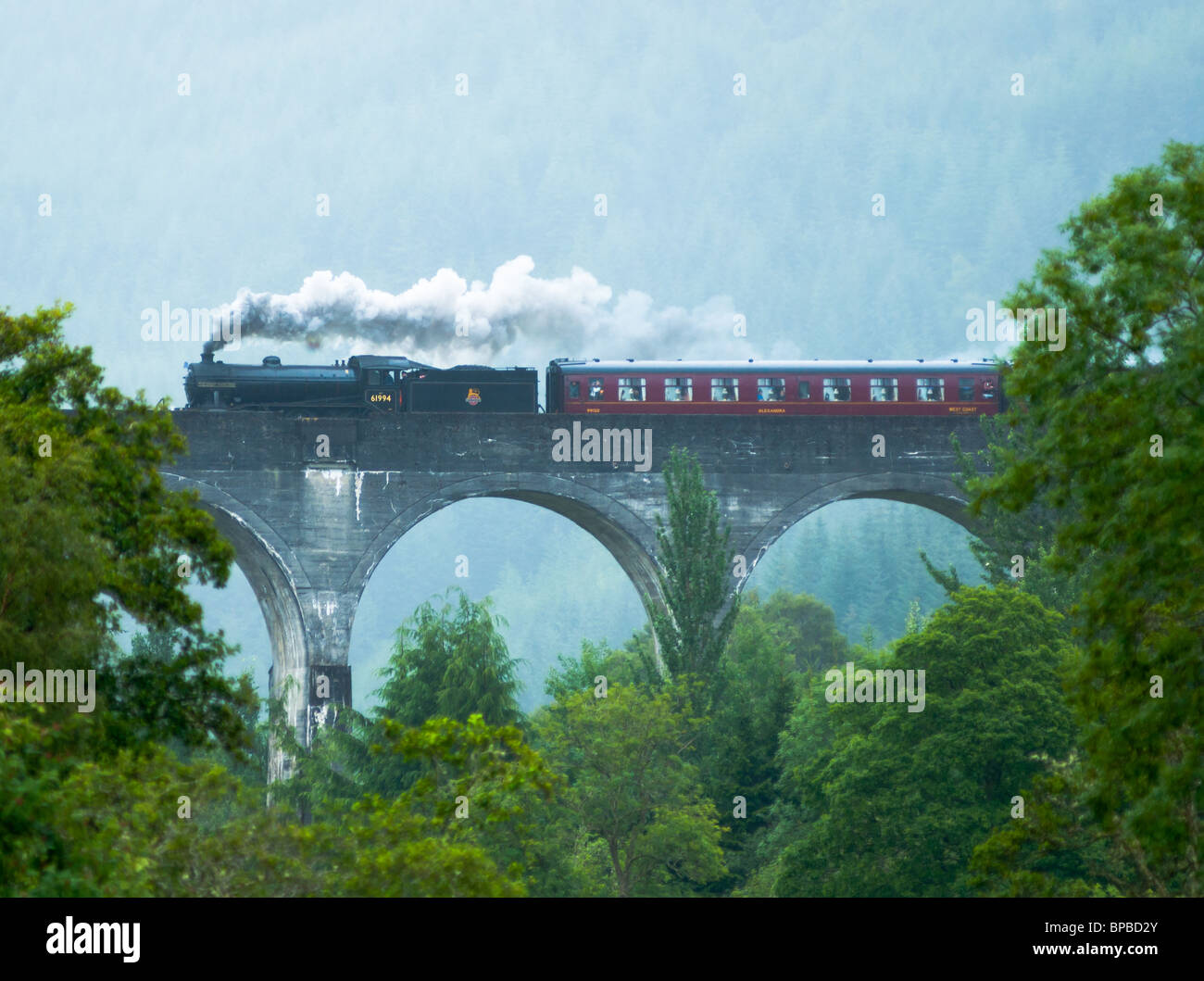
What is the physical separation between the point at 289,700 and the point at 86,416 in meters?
22.1

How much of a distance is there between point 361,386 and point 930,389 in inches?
624

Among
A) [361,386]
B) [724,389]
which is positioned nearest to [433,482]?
[361,386]

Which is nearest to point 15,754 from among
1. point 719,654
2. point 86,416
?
point 86,416

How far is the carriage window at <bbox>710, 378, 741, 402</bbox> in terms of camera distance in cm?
4434

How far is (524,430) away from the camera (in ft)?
139

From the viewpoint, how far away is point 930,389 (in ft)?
148

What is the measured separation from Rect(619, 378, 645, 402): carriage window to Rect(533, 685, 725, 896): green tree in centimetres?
1027

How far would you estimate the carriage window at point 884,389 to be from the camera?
4494 cm

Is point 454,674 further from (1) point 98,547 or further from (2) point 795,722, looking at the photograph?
(1) point 98,547

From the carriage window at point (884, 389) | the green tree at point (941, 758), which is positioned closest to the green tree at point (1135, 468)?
the green tree at point (941, 758)

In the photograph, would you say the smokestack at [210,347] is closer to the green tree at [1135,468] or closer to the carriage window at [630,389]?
the carriage window at [630,389]

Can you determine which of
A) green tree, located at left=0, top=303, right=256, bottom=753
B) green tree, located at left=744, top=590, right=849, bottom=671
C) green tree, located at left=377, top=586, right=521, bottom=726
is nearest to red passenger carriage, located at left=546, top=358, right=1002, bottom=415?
green tree, located at left=377, top=586, right=521, bottom=726
